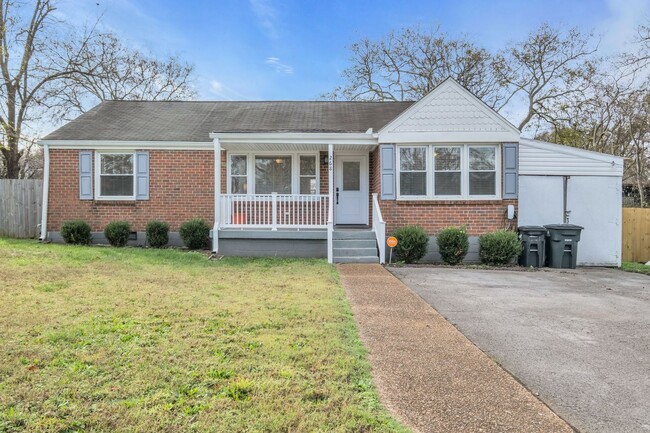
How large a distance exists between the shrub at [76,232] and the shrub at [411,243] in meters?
8.48

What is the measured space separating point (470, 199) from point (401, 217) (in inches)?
73.7

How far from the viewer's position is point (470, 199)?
34.7 ft

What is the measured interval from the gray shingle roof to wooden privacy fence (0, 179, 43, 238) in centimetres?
234

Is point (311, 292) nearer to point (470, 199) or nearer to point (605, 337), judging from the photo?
point (605, 337)

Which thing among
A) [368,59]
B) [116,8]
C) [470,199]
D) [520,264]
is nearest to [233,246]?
[470,199]

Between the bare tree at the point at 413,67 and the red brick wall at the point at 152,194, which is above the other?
the bare tree at the point at 413,67

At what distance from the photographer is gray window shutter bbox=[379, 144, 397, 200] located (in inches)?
414

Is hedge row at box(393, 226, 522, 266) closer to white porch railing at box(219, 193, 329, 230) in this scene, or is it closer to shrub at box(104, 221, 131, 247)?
white porch railing at box(219, 193, 329, 230)

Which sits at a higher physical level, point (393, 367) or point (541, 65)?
point (541, 65)

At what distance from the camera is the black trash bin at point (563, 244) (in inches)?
392

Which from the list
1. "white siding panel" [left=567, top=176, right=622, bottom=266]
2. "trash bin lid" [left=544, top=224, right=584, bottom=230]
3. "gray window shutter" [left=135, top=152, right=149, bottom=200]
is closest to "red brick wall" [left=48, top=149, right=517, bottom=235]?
"gray window shutter" [left=135, top=152, right=149, bottom=200]

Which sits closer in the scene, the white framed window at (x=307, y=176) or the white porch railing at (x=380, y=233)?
the white porch railing at (x=380, y=233)

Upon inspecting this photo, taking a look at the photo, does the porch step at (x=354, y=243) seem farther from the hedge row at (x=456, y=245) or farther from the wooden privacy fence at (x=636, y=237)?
the wooden privacy fence at (x=636, y=237)

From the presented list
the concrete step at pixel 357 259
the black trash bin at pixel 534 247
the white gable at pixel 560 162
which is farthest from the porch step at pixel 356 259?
the white gable at pixel 560 162
